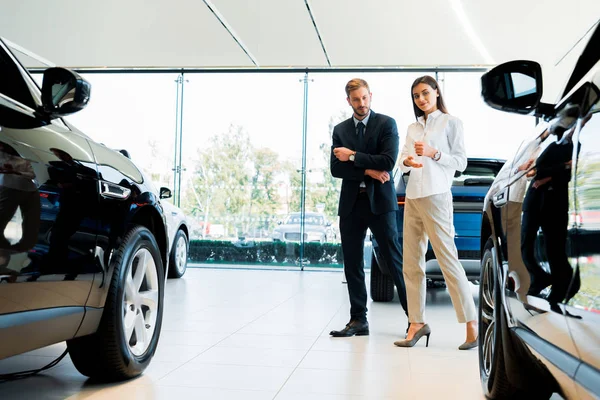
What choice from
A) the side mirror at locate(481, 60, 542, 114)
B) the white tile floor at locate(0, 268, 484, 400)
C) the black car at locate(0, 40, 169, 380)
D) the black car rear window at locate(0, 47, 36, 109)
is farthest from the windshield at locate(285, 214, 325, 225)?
the side mirror at locate(481, 60, 542, 114)

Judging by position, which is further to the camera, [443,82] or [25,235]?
[443,82]

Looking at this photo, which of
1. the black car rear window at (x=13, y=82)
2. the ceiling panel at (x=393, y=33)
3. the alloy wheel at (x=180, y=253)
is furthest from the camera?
the alloy wheel at (x=180, y=253)

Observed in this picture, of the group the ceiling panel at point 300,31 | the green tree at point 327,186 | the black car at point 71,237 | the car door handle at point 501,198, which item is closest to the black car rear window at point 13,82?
the black car at point 71,237

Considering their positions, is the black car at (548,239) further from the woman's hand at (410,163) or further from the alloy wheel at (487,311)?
the woman's hand at (410,163)

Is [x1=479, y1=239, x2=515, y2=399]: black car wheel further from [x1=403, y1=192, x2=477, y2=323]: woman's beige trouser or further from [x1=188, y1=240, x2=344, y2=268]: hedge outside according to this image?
[x1=188, y1=240, x2=344, y2=268]: hedge outside

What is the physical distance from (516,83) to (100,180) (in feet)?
5.51

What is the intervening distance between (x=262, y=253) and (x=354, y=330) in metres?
8.20

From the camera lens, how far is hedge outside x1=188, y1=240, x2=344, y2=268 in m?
12.6

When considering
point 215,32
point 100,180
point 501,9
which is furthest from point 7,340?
point 215,32

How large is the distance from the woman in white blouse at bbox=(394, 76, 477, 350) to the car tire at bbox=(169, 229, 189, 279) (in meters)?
5.33

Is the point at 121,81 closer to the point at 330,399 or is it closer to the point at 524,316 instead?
the point at 330,399

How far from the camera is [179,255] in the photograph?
9.66 meters

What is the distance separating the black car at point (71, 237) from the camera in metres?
2.13

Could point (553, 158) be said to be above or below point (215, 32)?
below
